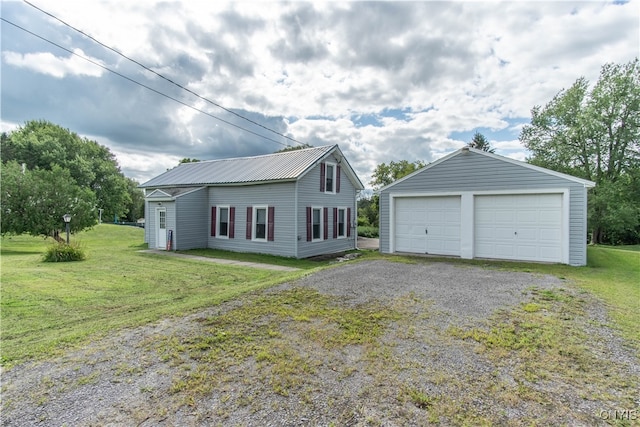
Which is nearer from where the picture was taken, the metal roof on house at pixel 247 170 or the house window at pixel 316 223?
the metal roof on house at pixel 247 170

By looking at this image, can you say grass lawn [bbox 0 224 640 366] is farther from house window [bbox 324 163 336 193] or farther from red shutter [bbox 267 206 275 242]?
house window [bbox 324 163 336 193]

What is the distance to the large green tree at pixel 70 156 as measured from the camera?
1287 inches

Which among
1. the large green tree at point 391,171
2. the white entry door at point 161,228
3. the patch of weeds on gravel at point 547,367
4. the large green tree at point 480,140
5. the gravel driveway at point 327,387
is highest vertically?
the large green tree at point 480,140

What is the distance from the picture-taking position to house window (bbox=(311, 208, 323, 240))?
1407 cm

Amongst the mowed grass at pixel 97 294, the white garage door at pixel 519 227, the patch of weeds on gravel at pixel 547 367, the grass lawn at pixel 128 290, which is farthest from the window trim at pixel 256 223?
the patch of weeds on gravel at pixel 547 367

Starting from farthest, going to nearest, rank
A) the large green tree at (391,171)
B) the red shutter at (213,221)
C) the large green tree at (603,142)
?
1. the large green tree at (391,171)
2. the large green tree at (603,142)
3. the red shutter at (213,221)

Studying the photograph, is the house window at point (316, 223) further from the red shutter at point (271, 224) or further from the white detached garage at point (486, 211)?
the white detached garage at point (486, 211)

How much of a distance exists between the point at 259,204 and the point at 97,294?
789 centimetres

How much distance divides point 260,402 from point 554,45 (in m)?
14.4

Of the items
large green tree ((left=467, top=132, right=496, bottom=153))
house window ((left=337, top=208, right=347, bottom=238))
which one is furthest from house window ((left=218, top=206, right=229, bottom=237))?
large green tree ((left=467, top=132, right=496, bottom=153))

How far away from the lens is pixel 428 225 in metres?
11.8

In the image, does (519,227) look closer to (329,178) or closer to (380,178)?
(329,178)

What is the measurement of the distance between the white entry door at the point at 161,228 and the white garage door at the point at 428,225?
439 inches

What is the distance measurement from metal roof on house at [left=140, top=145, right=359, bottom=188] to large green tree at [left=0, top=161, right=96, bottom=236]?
3759 millimetres
